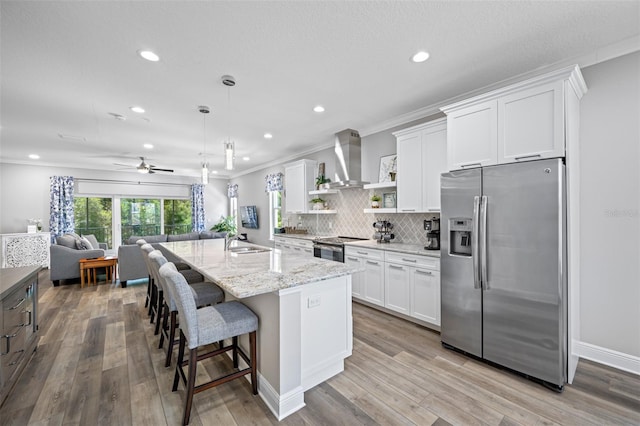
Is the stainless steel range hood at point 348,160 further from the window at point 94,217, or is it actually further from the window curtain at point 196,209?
the window at point 94,217

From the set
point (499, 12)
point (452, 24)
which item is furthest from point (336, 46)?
point (499, 12)

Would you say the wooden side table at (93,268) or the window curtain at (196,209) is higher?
the window curtain at (196,209)

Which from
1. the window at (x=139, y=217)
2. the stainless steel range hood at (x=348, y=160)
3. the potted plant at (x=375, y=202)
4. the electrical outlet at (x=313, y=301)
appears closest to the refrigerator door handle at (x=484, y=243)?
the electrical outlet at (x=313, y=301)

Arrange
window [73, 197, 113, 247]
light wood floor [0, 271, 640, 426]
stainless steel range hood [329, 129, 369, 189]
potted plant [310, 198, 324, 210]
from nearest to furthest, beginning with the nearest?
light wood floor [0, 271, 640, 426] → stainless steel range hood [329, 129, 369, 189] → potted plant [310, 198, 324, 210] → window [73, 197, 113, 247]

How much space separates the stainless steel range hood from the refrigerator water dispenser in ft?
6.52

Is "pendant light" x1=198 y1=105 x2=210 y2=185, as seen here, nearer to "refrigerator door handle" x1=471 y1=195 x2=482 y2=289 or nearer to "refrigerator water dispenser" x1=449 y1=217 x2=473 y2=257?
"refrigerator water dispenser" x1=449 y1=217 x2=473 y2=257

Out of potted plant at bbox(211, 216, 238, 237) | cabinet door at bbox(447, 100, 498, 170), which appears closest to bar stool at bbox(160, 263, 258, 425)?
cabinet door at bbox(447, 100, 498, 170)

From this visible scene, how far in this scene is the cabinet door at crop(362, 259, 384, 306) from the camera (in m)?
3.59

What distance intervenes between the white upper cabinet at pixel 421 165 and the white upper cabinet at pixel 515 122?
473 millimetres

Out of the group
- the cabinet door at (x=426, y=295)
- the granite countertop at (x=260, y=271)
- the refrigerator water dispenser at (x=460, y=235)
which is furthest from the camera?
the cabinet door at (x=426, y=295)

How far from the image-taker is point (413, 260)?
3219mm

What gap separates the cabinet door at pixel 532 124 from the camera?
2.16 m

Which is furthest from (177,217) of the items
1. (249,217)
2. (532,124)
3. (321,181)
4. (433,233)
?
(532,124)

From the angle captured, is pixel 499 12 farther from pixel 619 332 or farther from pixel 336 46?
pixel 619 332
